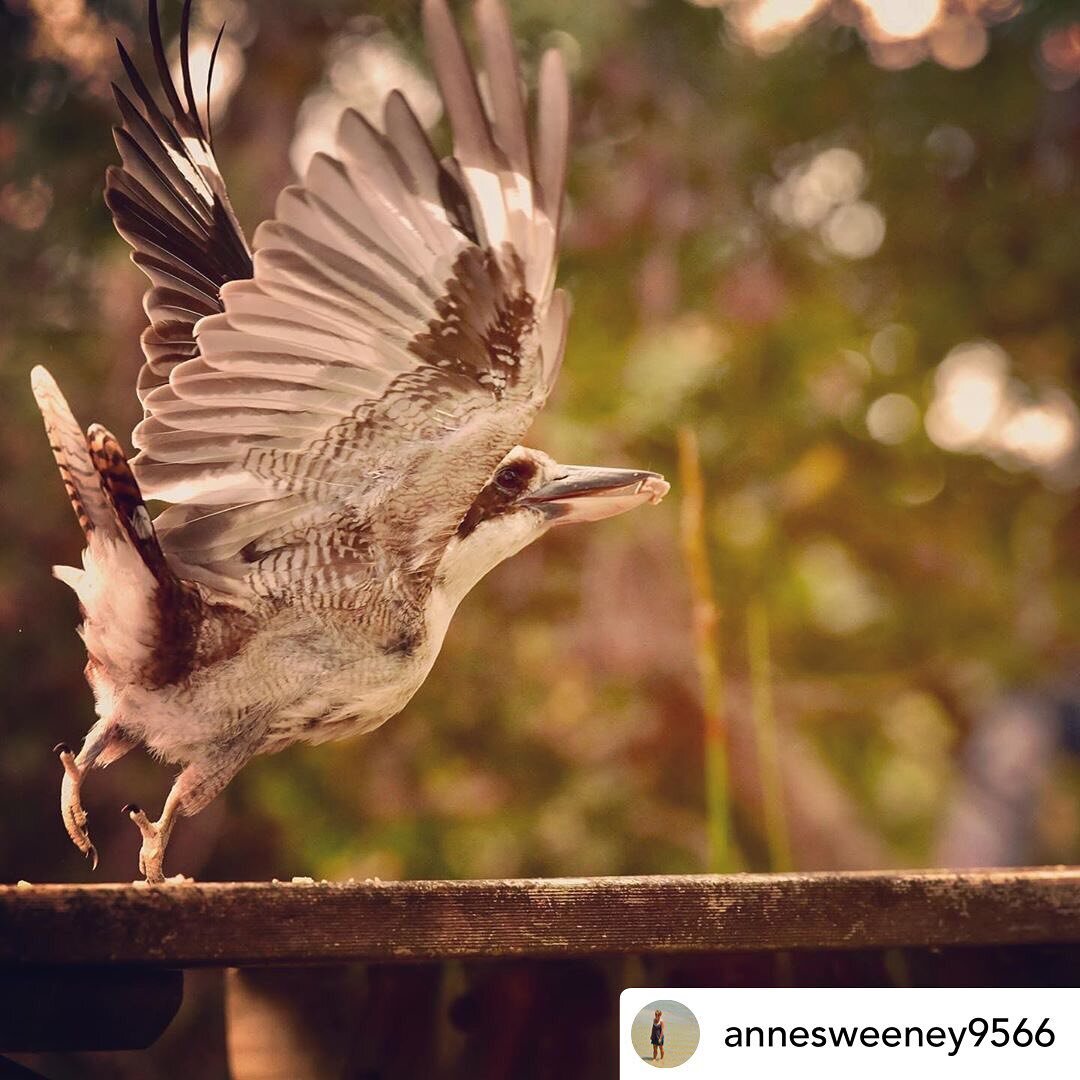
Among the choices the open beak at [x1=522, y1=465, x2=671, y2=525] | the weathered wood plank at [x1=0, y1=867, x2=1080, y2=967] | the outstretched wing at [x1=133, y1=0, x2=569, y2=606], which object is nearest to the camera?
the weathered wood plank at [x1=0, y1=867, x2=1080, y2=967]

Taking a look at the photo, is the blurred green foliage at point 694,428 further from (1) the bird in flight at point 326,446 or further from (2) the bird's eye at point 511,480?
(1) the bird in flight at point 326,446

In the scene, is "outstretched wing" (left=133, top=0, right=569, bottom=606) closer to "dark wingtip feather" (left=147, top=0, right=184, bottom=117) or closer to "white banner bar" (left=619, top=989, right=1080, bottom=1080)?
"dark wingtip feather" (left=147, top=0, right=184, bottom=117)

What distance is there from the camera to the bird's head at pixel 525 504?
3.88 feet

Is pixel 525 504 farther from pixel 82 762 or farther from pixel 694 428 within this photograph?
pixel 694 428

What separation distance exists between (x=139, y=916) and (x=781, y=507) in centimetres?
263

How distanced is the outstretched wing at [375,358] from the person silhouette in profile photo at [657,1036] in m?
0.39

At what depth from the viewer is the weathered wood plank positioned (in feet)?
2.95

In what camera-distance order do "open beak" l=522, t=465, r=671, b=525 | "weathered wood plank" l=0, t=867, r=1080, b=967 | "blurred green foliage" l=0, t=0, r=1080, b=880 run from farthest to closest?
"blurred green foliage" l=0, t=0, r=1080, b=880
"open beak" l=522, t=465, r=671, b=525
"weathered wood plank" l=0, t=867, r=1080, b=967

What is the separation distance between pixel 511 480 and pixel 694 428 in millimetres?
1966

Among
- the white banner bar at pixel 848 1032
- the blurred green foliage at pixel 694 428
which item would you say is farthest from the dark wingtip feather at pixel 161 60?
the blurred green foliage at pixel 694 428

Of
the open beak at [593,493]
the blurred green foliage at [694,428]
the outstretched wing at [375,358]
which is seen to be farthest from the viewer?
the blurred green foliage at [694,428]

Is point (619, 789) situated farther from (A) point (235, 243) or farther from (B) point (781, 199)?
(A) point (235, 243)

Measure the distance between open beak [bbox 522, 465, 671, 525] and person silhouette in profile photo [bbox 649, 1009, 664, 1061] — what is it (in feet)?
1.36

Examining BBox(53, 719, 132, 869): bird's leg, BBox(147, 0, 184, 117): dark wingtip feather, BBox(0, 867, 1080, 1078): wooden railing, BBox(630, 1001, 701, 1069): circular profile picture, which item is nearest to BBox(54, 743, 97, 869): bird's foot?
BBox(53, 719, 132, 869): bird's leg
